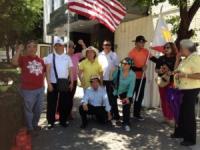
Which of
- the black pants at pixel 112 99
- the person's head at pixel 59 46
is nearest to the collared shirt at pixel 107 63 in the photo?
the black pants at pixel 112 99

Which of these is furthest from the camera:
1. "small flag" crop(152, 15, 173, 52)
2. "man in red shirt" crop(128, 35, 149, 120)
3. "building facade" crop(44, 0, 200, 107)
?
"building facade" crop(44, 0, 200, 107)

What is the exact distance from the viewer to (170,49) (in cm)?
907

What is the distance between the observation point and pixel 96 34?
2248 centimetres

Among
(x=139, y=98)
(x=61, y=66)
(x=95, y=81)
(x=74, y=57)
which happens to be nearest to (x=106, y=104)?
(x=95, y=81)

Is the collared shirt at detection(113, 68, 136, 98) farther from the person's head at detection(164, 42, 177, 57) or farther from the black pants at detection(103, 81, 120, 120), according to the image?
the person's head at detection(164, 42, 177, 57)

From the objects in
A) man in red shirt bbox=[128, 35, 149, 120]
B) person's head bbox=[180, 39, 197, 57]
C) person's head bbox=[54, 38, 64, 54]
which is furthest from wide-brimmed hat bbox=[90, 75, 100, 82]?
person's head bbox=[180, 39, 197, 57]

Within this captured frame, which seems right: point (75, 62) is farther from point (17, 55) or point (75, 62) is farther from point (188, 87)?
point (188, 87)

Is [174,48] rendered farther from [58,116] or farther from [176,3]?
[58,116]

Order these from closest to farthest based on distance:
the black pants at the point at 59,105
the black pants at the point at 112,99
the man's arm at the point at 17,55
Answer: the man's arm at the point at 17,55 < the black pants at the point at 59,105 < the black pants at the point at 112,99

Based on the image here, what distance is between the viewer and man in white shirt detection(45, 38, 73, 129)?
8.80 meters

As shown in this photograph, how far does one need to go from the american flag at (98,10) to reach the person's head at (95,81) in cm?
109

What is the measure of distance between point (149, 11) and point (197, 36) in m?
2.45

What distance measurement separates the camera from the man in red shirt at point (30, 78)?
26.8ft

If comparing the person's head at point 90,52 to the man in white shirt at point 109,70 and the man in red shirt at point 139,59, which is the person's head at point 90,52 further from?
the man in red shirt at point 139,59
